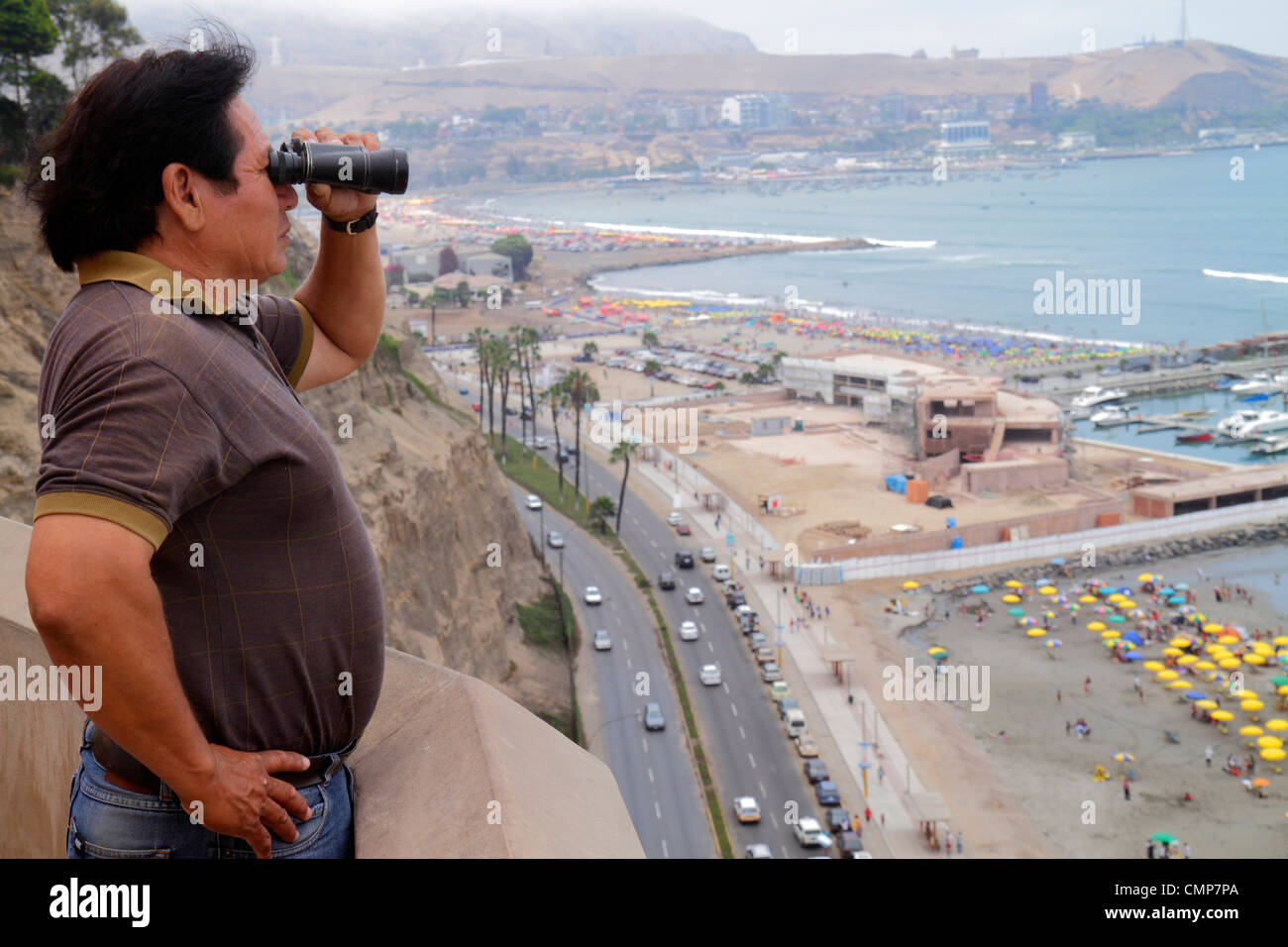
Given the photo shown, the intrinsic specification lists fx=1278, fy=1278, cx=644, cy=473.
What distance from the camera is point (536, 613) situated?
110ft

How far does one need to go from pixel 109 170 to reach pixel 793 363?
2489 inches

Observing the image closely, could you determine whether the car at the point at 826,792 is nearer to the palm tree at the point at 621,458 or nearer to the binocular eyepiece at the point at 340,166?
the palm tree at the point at 621,458

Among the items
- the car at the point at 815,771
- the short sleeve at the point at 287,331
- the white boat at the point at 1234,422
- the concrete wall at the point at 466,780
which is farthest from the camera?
the white boat at the point at 1234,422

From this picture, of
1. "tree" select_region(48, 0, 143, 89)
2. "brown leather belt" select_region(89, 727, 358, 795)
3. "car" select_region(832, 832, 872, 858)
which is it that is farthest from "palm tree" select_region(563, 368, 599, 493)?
"brown leather belt" select_region(89, 727, 358, 795)

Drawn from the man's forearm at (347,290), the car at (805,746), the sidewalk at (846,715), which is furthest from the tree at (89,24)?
the man's forearm at (347,290)

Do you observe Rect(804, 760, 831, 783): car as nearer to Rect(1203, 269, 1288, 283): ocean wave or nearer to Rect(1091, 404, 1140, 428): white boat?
Rect(1091, 404, 1140, 428): white boat

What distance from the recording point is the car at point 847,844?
906 inches

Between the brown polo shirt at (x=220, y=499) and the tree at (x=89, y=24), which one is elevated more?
the tree at (x=89, y=24)

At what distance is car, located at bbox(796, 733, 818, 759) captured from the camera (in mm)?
26859

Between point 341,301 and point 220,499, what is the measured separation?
1100 millimetres

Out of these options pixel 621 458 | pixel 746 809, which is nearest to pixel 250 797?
pixel 746 809

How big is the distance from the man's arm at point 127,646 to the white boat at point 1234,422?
203 feet

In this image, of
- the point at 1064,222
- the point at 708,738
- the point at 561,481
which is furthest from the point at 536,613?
the point at 1064,222
